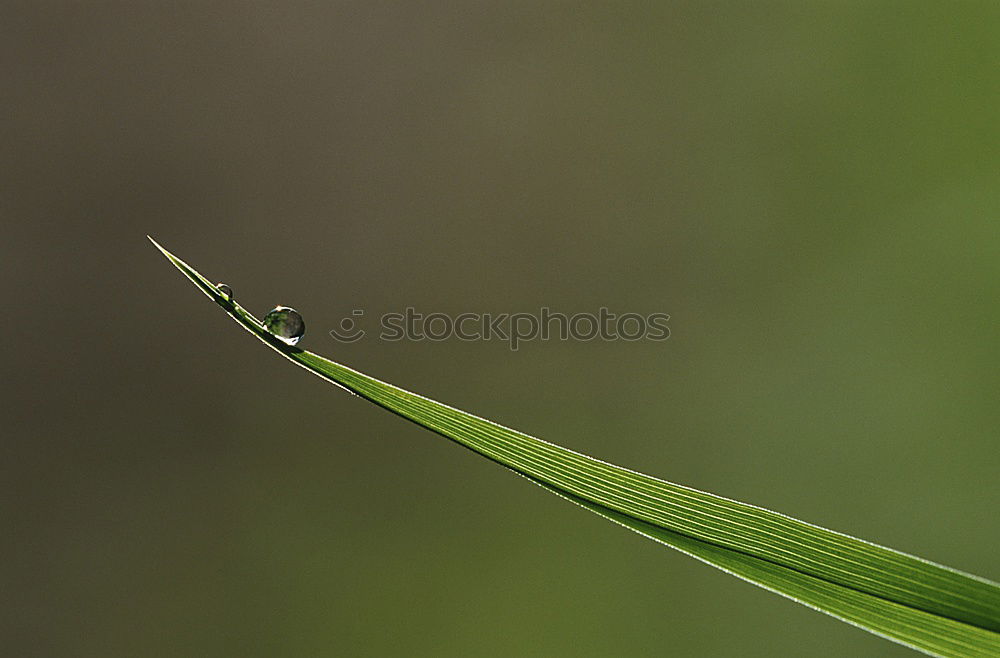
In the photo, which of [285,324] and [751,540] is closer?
[751,540]

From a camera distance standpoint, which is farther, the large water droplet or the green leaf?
the large water droplet

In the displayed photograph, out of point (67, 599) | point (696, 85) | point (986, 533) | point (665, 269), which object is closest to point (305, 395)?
point (67, 599)

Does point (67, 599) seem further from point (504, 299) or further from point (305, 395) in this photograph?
point (504, 299)

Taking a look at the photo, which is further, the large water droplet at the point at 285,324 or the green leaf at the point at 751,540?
the large water droplet at the point at 285,324
